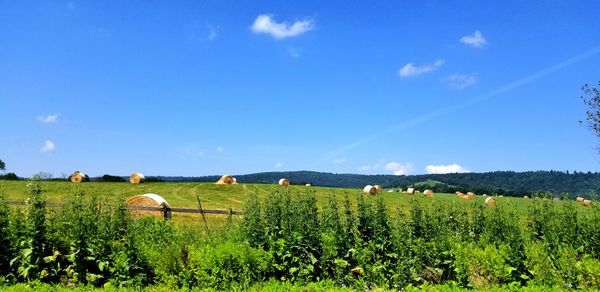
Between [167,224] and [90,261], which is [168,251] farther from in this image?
[167,224]

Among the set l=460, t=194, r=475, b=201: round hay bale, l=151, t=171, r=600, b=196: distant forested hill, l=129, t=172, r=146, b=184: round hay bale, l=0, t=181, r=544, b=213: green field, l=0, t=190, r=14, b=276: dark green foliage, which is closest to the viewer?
l=0, t=190, r=14, b=276: dark green foliage

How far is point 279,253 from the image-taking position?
10.8 meters

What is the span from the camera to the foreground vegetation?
1016 centimetres

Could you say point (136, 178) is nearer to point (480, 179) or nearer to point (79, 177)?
point (79, 177)

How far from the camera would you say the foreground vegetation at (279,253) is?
10.2m

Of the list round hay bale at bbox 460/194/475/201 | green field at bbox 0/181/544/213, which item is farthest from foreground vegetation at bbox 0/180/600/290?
round hay bale at bbox 460/194/475/201

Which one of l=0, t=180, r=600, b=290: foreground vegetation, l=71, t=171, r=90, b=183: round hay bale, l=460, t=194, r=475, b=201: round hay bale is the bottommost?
l=460, t=194, r=475, b=201: round hay bale

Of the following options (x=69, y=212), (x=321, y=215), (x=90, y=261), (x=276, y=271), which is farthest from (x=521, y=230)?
(x=69, y=212)

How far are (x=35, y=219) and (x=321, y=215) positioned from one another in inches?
262

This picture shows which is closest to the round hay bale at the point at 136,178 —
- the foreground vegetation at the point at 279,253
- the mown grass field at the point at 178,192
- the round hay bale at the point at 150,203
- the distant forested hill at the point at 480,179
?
the mown grass field at the point at 178,192

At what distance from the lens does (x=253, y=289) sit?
8.92 meters

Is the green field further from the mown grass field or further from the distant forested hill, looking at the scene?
the distant forested hill

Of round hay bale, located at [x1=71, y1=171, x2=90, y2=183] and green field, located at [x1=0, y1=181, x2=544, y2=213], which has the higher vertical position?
round hay bale, located at [x1=71, y1=171, x2=90, y2=183]

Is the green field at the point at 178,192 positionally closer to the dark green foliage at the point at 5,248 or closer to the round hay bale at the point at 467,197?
the round hay bale at the point at 467,197
